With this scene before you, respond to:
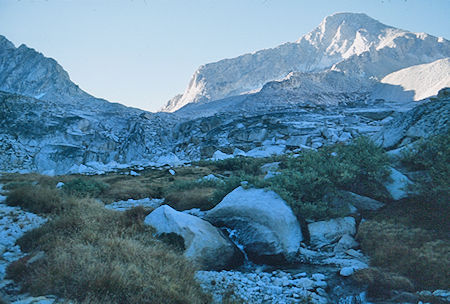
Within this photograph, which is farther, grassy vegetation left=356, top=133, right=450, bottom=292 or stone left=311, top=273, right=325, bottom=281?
stone left=311, top=273, right=325, bottom=281

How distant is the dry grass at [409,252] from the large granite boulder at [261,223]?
6.59ft

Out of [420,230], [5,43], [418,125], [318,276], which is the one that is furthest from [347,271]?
[5,43]

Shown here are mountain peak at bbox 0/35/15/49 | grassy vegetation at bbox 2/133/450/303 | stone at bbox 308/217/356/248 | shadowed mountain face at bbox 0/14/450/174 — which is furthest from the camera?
mountain peak at bbox 0/35/15/49

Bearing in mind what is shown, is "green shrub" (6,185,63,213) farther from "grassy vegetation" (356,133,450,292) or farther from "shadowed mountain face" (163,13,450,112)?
"shadowed mountain face" (163,13,450,112)

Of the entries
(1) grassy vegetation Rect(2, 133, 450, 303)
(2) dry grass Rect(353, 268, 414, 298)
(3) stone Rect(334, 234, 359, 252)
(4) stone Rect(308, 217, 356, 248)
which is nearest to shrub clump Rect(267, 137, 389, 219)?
(1) grassy vegetation Rect(2, 133, 450, 303)

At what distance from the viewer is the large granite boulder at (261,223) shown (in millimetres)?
7934

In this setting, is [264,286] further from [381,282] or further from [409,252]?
[409,252]

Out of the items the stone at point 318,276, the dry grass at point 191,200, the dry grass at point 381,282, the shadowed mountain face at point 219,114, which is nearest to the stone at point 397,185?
the shadowed mountain face at point 219,114

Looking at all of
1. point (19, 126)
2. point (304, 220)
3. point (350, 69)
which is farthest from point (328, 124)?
point (350, 69)

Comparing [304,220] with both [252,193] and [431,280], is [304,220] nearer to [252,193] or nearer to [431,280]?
[252,193]

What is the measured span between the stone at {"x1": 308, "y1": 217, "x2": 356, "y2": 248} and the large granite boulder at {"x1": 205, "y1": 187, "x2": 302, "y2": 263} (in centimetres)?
45

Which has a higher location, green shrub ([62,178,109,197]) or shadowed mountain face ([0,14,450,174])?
shadowed mountain face ([0,14,450,174])

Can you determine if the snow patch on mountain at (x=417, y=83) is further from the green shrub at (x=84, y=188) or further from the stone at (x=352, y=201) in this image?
the green shrub at (x=84, y=188)

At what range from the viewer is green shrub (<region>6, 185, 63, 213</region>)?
10.7 meters
